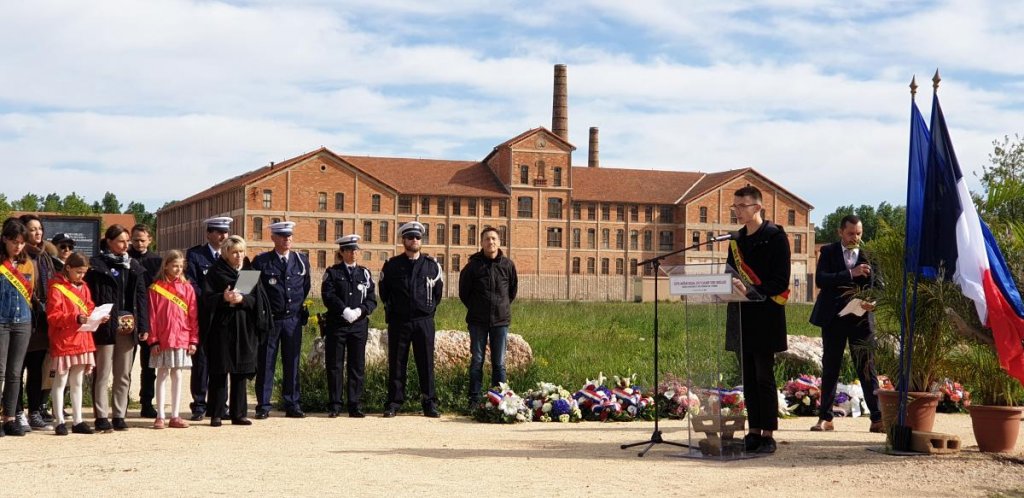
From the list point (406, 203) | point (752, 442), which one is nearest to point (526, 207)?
point (406, 203)

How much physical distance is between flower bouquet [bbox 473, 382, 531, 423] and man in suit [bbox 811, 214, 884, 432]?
3.01 metres

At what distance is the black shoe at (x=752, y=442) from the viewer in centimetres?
949

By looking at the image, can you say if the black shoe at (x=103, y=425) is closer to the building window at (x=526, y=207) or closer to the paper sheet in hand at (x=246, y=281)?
the paper sheet in hand at (x=246, y=281)

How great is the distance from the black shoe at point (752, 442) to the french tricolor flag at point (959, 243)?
1.95 metres

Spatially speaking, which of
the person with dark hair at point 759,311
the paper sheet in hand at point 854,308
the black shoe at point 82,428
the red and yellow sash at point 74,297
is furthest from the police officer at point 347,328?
the paper sheet in hand at point 854,308

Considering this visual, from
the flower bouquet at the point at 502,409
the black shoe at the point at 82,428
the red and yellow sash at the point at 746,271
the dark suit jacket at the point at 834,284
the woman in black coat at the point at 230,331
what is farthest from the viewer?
the flower bouquet at the point at 502,409

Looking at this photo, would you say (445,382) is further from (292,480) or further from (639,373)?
(292,480)

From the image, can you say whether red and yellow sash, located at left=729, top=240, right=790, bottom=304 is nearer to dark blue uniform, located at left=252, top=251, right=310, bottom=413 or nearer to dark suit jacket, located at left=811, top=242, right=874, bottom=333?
dark suit jacket, located at left=811, top=242, right=874, bottom=333

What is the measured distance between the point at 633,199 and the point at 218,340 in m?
79.4

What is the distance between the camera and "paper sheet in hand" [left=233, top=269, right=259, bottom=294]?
1159 centimetres

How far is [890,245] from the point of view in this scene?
32.8ft

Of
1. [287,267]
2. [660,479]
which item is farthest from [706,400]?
[287,267]

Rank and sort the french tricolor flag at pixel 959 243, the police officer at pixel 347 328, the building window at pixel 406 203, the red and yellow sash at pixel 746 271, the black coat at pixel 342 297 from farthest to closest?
1. the building window at pixel 406 203
2. the black coat at pixel 342 297
3. the police officer at pixel 347 328
4. the red and yellow sash at pixel 746 271
5. the french tricolor flag at pixel 959 243

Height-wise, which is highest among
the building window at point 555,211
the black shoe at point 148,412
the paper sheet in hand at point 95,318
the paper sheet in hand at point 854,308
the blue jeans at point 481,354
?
the building window at point 555,211
